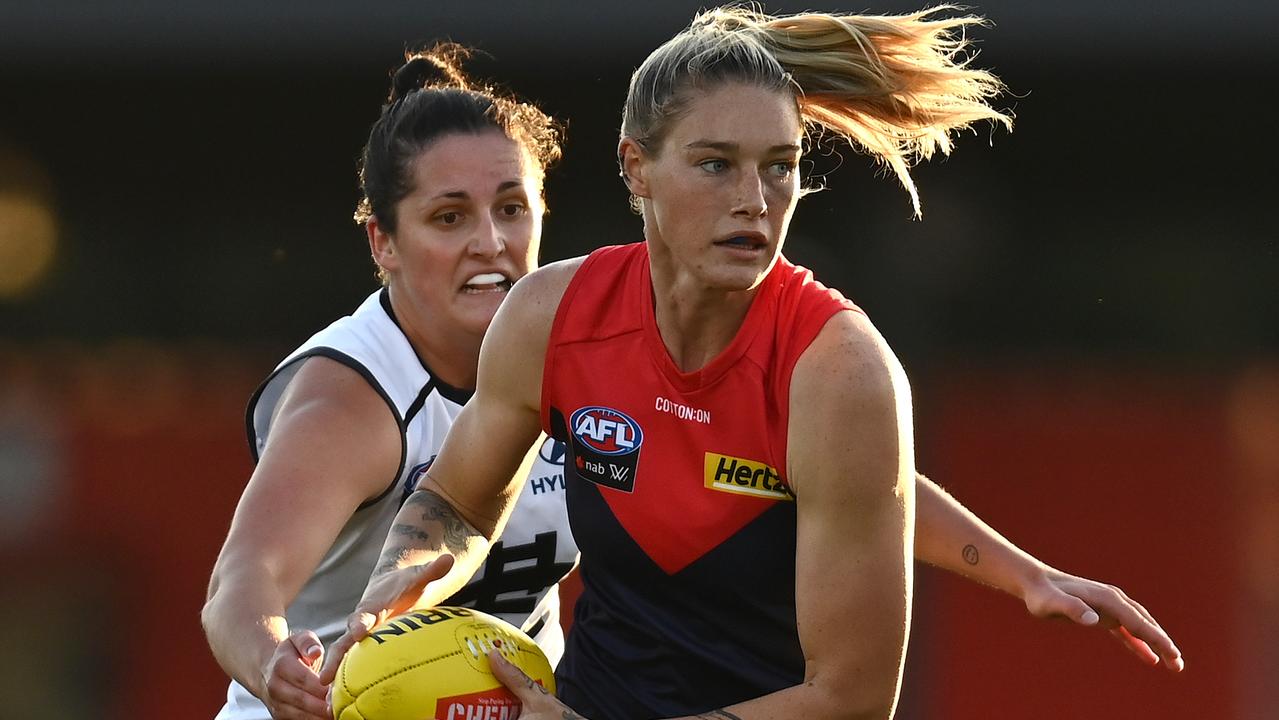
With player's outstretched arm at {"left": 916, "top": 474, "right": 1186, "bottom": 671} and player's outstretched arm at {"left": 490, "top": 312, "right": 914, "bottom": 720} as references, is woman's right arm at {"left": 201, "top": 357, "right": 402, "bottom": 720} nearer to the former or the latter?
player's outstretched arm at {"left": 490, "top": 312, "right": 914, "bottom": 720}

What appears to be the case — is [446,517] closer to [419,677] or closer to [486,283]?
[419,677]

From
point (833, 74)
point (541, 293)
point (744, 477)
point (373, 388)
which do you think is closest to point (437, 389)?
point (373, 388)

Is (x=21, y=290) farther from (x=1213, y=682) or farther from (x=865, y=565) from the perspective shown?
(x=865, y=565)

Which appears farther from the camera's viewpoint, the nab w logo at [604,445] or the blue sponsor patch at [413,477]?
the blue sponsor patch at [413,477]

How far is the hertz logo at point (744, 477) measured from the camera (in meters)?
3.25

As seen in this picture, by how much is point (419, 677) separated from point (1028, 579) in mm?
1370

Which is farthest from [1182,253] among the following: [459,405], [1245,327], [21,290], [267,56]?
[459,405]

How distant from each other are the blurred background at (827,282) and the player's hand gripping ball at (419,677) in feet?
18.2

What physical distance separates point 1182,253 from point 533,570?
26.2ft

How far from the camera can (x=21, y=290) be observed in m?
11.4

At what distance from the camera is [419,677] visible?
3260 millimetres

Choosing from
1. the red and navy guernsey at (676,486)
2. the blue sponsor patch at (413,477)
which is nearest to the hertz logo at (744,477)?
the red and navy guernsey at (676,486)

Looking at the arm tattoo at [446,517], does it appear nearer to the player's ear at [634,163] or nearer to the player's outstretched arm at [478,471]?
the player's outstretched arm at [478,471]

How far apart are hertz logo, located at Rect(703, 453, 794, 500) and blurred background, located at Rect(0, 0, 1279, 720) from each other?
5467mm
